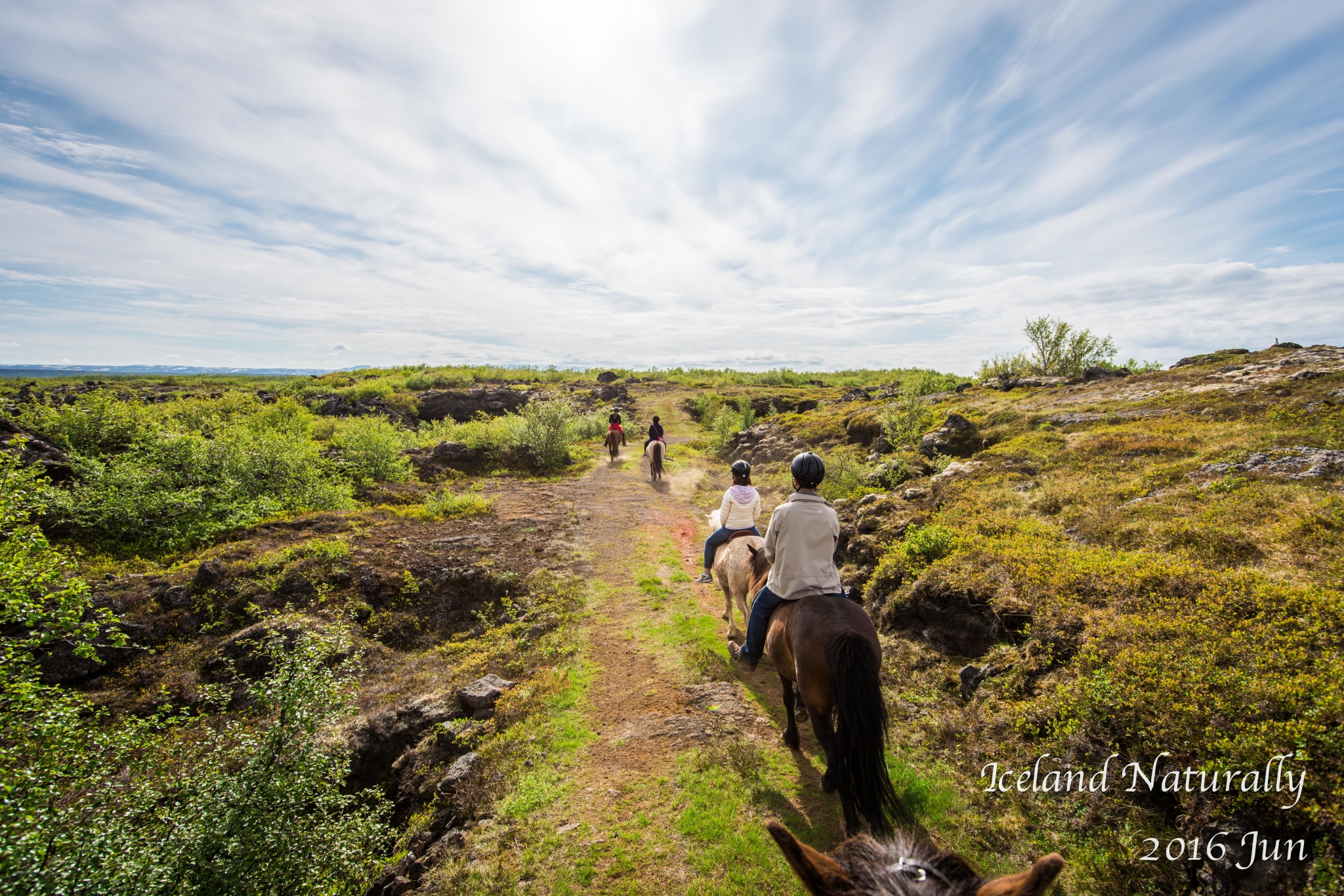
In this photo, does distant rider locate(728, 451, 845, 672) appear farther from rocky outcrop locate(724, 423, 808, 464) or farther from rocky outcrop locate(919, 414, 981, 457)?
rocky outcrop locate(724, 423, 808, 464)

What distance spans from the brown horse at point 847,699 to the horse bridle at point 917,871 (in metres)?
2.16

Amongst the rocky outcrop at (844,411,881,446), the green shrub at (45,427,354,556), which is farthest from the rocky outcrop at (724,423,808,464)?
the green shrub at (45,427,354,556)

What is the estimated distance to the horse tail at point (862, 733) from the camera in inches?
170

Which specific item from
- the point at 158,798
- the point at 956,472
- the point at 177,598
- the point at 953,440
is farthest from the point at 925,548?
the point at 177,598

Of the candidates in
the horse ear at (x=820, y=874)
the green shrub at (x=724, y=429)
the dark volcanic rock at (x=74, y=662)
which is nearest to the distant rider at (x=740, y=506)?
the horse ear at (x=820, y=874)

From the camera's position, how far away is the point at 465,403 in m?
39.3

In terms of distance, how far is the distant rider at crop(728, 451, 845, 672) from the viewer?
5.56 m

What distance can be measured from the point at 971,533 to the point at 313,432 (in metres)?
26.9

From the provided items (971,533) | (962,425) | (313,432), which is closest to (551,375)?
(313,432)

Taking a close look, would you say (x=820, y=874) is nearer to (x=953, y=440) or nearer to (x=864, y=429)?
(x=953, y=440)

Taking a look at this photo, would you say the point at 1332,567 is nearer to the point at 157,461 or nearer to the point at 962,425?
the point at 962,425

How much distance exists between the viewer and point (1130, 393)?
1572 cm

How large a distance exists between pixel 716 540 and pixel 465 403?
3572cm

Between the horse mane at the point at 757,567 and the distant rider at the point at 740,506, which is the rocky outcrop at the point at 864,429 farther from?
the horse mane at the point at 757,567
